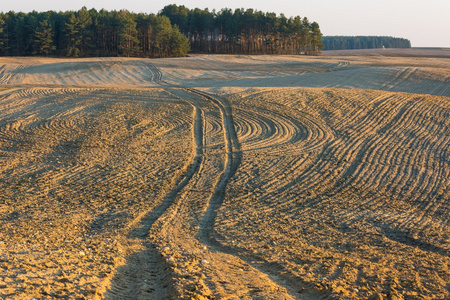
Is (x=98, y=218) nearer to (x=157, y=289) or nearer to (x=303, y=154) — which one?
(x=157, y=289)

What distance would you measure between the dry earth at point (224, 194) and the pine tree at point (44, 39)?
39.4 meters

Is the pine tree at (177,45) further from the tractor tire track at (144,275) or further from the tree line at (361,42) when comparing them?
the tree line at (361,42)

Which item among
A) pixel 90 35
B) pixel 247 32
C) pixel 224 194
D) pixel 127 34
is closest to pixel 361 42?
pixel 247 32

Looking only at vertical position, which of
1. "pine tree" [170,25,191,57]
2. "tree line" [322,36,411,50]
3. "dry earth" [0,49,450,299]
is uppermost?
"tree line" [322,36,411,50]

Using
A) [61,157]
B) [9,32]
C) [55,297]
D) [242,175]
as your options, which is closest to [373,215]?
[242,175]

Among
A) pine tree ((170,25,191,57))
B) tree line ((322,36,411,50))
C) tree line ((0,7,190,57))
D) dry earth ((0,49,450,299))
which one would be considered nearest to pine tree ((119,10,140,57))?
tree line ((0,7,190,57))

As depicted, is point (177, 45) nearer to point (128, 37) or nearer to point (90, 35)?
point (128, 37)

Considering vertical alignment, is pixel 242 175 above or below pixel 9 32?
below

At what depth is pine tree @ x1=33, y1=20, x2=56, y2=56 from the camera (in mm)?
63906

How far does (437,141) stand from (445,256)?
1075 cm

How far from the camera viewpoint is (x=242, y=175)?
556 inches

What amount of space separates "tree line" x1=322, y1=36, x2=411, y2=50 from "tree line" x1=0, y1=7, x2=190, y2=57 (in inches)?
3796

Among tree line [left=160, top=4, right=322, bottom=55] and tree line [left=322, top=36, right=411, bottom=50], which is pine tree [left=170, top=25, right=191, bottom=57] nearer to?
tree line [left=160, top=4, right=322, bottom=55]

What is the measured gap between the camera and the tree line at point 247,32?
3031 inches
